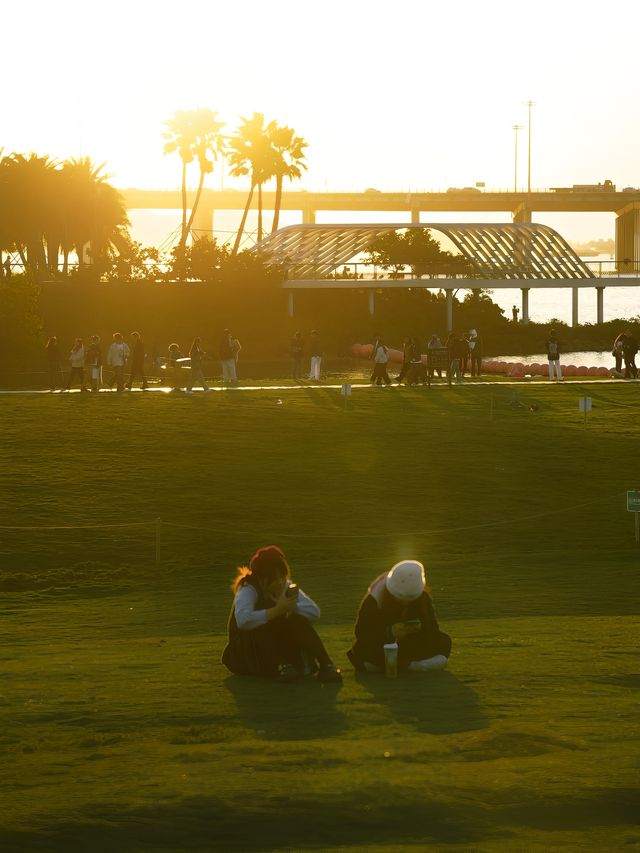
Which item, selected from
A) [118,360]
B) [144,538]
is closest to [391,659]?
[144,538]

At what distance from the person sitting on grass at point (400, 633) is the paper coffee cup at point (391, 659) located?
9cm

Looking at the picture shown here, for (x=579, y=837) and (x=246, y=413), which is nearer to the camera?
(x=579, y=837)

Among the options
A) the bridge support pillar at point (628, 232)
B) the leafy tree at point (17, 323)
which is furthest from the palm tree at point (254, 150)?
the bridge support pillar at point (628, 232)

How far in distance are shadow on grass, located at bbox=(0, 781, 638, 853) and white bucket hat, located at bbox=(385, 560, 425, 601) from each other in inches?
98.5

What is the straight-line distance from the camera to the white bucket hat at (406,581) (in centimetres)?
959

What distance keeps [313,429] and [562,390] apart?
1113 cm

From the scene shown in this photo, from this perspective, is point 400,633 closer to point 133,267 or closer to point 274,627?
point 274,627

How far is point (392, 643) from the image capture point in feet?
33.1

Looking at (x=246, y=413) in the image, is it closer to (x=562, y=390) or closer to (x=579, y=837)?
(x=562, y=390)

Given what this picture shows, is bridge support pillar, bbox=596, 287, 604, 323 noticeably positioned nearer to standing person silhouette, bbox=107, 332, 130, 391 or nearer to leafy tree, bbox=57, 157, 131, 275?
leafy tree, bbox=57, 157, 131, 275

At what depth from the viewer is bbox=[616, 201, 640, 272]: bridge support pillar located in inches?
6973

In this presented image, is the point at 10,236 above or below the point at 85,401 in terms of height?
above

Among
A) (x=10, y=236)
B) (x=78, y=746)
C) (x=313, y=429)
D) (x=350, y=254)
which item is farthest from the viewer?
(x=350, y=254)

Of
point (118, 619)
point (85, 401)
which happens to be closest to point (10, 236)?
point (85, 401)
